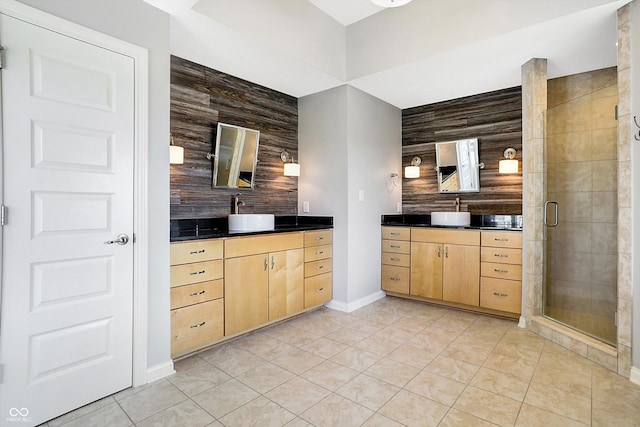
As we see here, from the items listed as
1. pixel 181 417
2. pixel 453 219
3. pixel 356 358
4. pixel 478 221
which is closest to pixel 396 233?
pixel 453 219

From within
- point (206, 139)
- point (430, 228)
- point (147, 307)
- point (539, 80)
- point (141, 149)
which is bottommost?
point (147, 307)

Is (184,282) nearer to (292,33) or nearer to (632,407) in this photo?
(292,33)

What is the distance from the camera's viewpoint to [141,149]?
2072mm

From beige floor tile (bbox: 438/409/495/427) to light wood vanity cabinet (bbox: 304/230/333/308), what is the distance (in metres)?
1.83

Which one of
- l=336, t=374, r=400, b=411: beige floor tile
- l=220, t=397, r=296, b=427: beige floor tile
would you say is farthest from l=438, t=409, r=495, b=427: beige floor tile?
l=220, t=397, r=296, b=427: beige floor tile

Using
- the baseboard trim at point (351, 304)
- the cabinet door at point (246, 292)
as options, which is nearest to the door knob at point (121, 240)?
the cabinet door at point (246, 292)

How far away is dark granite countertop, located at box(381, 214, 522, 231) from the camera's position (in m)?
3.48

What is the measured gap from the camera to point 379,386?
2.08 metres

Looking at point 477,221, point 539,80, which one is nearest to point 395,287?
point 477,221

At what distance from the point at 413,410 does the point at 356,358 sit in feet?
2.26

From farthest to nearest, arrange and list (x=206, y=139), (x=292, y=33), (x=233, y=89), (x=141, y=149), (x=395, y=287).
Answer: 1. (x=395, y=287)
2. (x=233, y=89)
3. (x=206, y=139)
4. (x=292, y=33)
5. (x=141, y=149)

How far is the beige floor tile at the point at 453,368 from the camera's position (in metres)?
2.20

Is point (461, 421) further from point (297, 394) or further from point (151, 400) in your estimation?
point (151, 400)

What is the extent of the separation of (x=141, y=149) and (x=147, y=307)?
1.02 meters
